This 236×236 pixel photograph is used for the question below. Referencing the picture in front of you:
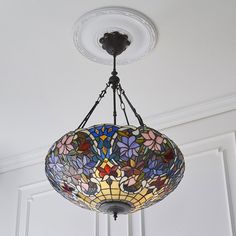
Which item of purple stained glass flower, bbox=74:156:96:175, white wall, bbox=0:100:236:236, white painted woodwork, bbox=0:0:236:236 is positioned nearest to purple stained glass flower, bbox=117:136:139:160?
purple stained glass flower, bbox=74:156:96:175

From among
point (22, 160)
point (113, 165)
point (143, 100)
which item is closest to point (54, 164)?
point (113, 165)

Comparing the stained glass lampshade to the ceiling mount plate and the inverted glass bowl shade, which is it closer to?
the inverted glass bowl shade

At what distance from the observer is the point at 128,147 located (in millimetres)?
1720

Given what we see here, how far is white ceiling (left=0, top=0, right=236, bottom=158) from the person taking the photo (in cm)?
220

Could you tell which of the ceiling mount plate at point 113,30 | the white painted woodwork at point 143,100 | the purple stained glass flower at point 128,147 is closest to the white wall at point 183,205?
the white painted woodwork at point 143,100

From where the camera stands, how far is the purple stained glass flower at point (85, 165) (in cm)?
171

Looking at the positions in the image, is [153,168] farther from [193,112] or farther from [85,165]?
[193,112]

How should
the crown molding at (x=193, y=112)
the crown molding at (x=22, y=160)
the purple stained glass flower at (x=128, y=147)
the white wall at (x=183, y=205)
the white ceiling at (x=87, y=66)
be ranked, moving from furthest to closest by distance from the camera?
the crown molding at (x=22, y=160), the crown molding at (x=193, y=112), the white wall at (x=183, y=205), the white ceiling at (x=87, y=66), the purple stained glass flower at (x=128, y=147)

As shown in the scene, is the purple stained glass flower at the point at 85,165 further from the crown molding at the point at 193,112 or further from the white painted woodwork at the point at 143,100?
the crown molding at the point at 193,112

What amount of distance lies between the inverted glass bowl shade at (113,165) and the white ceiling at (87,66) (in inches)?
27.0

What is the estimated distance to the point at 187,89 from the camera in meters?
2.77

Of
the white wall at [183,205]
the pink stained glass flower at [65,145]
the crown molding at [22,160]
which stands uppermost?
the crown molding at [22,160]

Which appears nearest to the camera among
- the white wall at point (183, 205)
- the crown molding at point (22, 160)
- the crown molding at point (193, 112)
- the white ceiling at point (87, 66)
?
the white ceiling at point (87, 66)

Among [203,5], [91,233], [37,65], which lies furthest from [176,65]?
[91,233]
